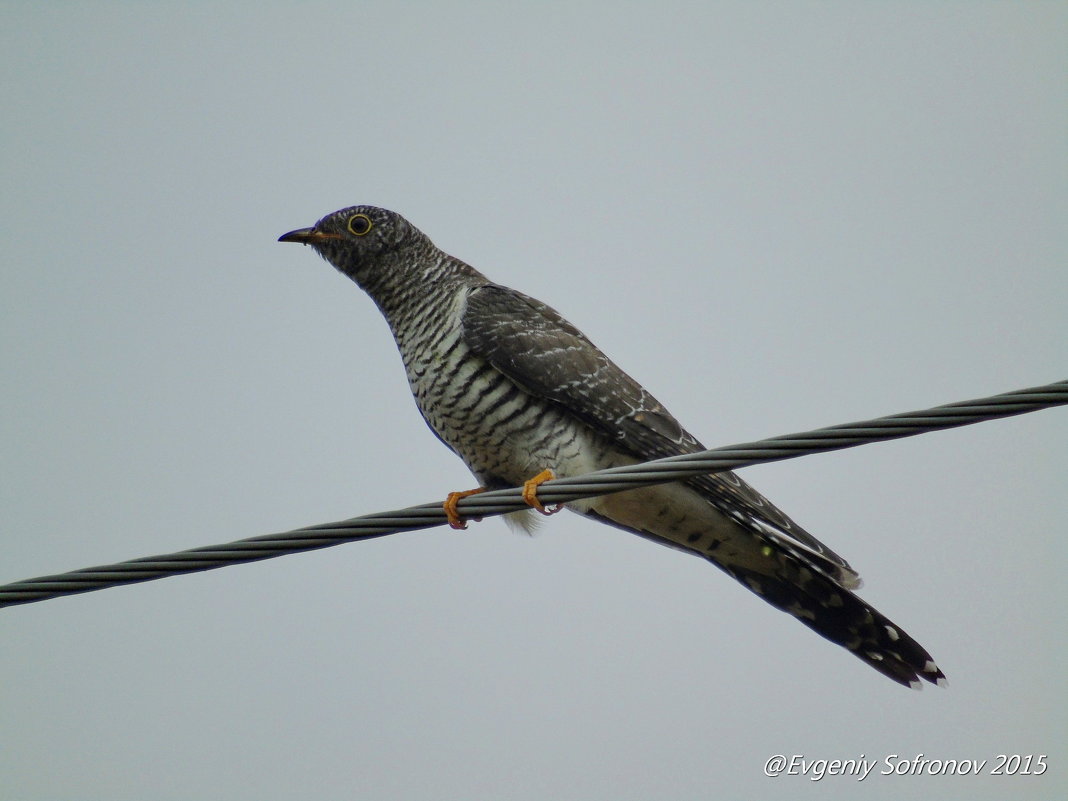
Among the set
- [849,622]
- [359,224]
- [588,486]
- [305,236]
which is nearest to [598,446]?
[849,622]

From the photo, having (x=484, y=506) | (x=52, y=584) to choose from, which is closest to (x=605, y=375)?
(x=484, y=506)

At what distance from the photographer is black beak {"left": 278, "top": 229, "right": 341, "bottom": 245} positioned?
5848 mm

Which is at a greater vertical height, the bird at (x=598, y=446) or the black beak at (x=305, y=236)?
the black beak at (x=305, y=236)

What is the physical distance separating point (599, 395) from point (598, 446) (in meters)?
0.24

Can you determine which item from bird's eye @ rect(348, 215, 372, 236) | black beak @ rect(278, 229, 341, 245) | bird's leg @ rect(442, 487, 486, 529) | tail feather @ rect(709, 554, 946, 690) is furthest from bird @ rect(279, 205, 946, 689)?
black beak @ rect(278, 229, 341, 245)

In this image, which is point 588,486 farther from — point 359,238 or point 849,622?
point 359,238

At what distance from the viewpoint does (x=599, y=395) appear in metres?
4.89

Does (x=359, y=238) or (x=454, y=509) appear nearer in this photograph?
(x=454, y=509)

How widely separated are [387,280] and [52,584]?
286 centimetres

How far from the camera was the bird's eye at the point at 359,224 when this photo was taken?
19.1 feet

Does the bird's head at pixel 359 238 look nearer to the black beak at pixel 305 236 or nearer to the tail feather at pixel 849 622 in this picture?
the black beak at pixel 305 236

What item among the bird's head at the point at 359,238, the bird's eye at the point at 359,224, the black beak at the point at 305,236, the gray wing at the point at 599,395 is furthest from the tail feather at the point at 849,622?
the black beak at the point at 305,236

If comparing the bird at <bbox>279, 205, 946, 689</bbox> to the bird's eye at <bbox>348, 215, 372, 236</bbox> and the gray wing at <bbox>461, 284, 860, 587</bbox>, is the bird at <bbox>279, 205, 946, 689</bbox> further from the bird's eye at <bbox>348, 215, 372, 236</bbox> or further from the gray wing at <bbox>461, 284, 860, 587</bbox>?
the bird's eye at <bbox>348, 215, 372, 236</bbox>

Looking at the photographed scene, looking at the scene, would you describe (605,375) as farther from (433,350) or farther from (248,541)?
(248,541)
